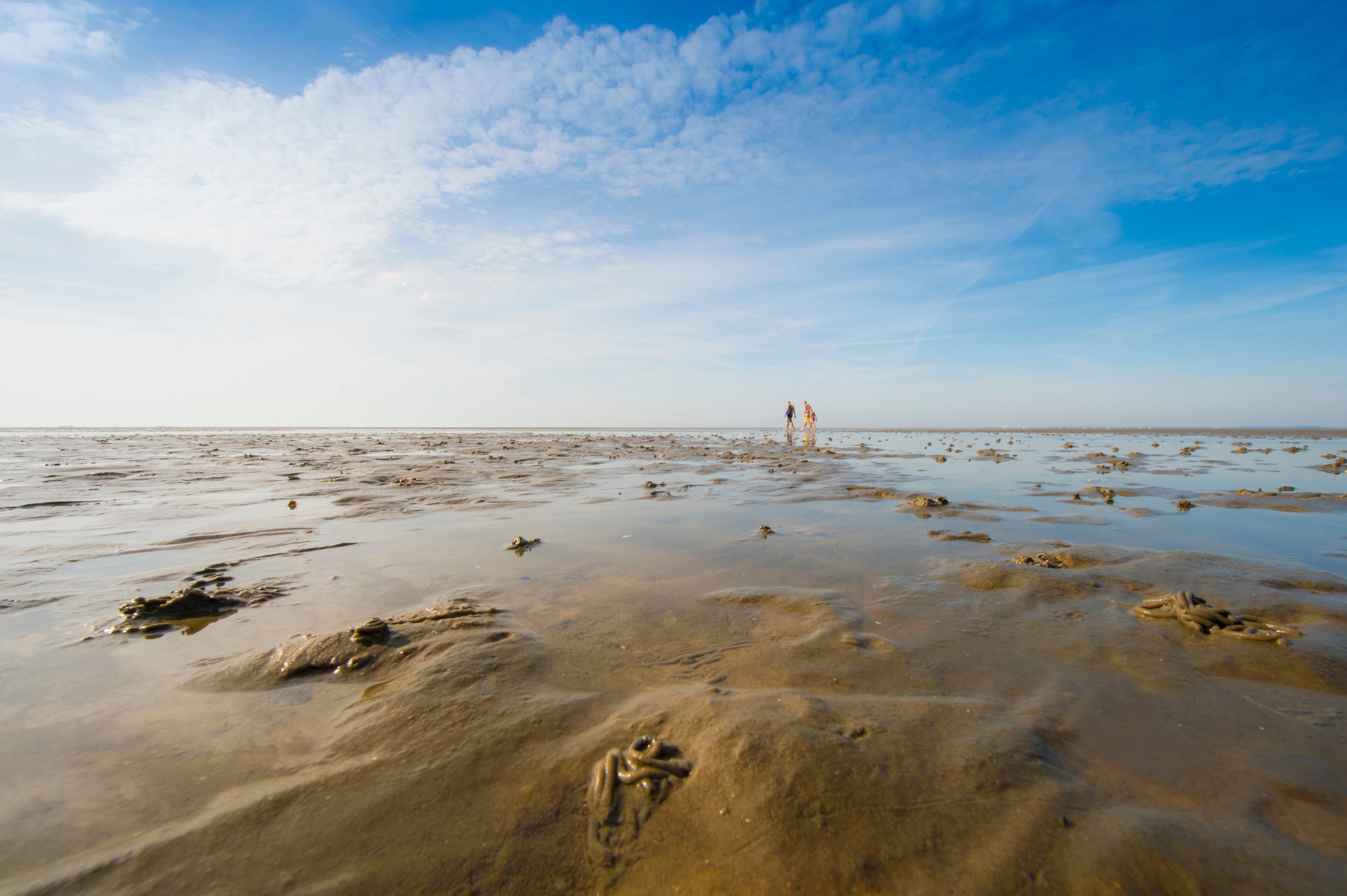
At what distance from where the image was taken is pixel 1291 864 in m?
1.88

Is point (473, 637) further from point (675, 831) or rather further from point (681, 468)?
point (681, 468)

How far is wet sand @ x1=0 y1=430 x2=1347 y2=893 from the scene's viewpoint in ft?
6.33

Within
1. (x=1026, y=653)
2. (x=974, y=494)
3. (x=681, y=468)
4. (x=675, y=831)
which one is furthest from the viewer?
(x=681, y=468)

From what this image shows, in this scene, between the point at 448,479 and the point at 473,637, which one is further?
the point at 448,479

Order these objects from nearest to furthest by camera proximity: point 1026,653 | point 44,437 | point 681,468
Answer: point 1026,653
point 681,468
point 44,437

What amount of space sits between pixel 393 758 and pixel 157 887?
0.87m

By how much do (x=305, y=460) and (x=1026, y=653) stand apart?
86.9ft

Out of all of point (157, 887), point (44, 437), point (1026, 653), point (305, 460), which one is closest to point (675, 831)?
point (157, 887)

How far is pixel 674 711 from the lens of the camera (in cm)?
290

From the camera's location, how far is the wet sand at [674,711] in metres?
1.93

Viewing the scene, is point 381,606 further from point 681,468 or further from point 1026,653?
point 681,468

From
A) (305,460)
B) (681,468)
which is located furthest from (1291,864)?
(305,460)

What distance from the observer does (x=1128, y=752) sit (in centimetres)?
258

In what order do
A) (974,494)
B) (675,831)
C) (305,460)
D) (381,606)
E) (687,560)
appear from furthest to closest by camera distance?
(305,460) < (974,494) < (687,560) < (381,606) < (675,831)
